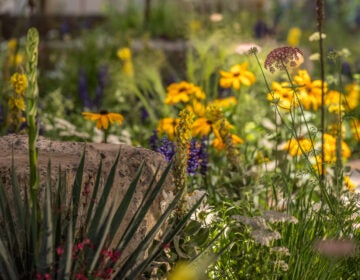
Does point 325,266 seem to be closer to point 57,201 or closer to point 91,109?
point 57,201

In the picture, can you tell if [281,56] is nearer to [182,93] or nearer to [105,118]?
[105,118]

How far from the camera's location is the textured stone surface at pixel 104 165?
2.98 metres

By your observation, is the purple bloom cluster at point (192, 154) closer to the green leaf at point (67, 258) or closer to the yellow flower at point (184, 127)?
the yellow flower at point (184, 127)

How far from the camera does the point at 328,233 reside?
3250 millimetres

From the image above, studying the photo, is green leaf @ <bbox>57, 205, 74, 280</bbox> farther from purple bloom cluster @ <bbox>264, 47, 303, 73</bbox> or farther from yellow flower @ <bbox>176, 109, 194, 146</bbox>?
purple bloom cluster @ <bbox>264, 47, 303, 73</bbox>

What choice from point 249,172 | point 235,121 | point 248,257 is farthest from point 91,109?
point 248,257

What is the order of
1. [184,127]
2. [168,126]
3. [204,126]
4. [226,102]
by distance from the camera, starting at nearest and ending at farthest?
[184,127], [204,126], [168,126], [226,102]

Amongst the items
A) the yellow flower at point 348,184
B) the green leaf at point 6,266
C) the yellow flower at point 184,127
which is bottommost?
the yellow flower at point 348,184

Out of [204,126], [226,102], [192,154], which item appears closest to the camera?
[192,154]

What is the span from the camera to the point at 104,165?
10.1 ft

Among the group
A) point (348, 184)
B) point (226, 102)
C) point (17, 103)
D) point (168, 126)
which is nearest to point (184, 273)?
point (348, 184)

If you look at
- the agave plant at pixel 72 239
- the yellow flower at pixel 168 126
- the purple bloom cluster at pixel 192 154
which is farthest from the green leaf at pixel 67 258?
the yellow flower at pixel 168 126

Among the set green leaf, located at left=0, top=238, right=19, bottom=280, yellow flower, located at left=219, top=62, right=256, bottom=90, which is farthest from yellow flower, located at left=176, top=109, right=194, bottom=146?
yellow flower, located at left=219, top=62, right=256, bottom=90

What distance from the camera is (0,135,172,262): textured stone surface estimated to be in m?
2.98
